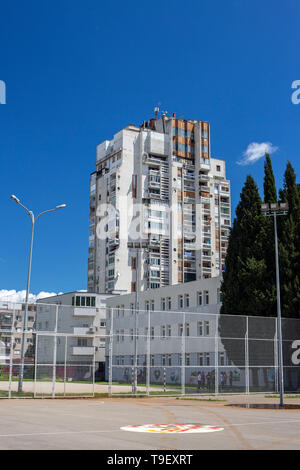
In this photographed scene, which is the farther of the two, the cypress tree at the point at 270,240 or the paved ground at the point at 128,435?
the cypress tree at the point at 270,240

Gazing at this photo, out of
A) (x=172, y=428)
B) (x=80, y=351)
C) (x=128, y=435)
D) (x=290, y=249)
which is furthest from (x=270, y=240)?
(x=128, y=435)

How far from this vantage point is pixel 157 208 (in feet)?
284

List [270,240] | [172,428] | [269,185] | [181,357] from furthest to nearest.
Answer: [269,185] < [270,240] < [181,357] < [172,428]

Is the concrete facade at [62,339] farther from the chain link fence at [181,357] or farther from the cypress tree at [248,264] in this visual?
the cypress tree at [248,264]

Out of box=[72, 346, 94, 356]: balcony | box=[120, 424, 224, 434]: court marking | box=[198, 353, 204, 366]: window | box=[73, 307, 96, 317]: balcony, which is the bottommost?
box=[120, 424, 224, 434]: court marking

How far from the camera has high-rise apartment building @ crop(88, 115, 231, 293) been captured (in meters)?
84.9

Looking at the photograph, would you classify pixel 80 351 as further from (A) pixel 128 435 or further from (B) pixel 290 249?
(A) pixel 128 435

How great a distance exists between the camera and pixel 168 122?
90812mm

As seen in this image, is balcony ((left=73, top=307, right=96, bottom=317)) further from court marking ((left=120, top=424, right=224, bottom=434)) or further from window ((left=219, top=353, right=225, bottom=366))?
court marking ((left=120, top=424, right=224, bottom=434))

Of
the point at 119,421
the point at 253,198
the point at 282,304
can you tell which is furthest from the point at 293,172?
the point at 119,421

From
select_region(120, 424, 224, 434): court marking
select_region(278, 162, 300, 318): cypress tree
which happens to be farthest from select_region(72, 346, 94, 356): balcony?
select_region(120, 424, 224, 434): court marking

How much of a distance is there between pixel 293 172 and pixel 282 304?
10146 mm

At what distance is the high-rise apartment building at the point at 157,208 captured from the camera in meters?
84.9

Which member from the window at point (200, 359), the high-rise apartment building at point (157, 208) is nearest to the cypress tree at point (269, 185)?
the window at point (200, 359)
